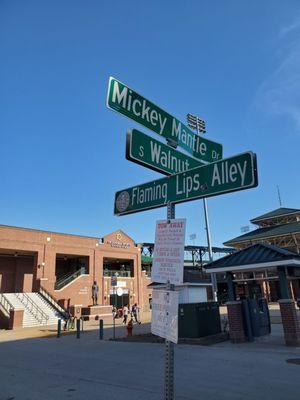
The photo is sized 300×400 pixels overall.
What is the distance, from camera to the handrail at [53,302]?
37.0 metres

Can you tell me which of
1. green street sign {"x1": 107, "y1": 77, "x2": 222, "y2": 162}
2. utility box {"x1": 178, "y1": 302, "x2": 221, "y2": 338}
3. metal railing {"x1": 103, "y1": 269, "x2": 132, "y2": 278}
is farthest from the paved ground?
metal railing {"x1": 103, "y1": 269, "x2": 132, "y2": 278}

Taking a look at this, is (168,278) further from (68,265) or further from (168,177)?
(68,265)

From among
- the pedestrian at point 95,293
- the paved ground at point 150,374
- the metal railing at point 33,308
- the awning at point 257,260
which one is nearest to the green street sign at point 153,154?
the paved ground at point 150,374

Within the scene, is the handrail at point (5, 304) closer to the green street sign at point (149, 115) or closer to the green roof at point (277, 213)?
the green street sign at point (149, 115)

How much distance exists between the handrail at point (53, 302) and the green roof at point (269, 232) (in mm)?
26988

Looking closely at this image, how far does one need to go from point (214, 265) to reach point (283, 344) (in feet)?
12.8

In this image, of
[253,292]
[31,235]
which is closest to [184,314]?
[253,292]

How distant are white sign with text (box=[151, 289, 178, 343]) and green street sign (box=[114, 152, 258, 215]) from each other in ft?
3.93

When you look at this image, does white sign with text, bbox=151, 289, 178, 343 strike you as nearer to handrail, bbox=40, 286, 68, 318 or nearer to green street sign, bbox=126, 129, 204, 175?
green street sign, bbox=126, 129, 204, 175

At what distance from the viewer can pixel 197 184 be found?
4.56 meters

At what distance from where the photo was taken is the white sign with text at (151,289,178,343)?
3.85 m

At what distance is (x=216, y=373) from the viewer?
8.58 meters

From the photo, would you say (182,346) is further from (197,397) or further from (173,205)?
(173,205)

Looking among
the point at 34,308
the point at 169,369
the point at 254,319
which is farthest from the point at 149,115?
the point at 34,308
